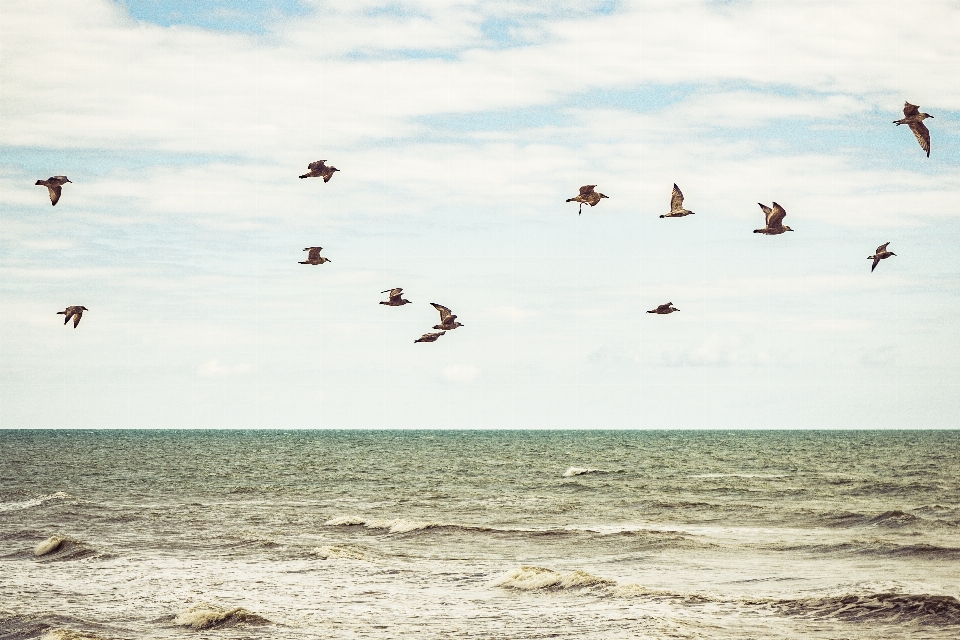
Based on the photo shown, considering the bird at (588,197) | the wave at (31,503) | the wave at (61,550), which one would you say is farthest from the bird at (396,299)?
the wave at (31,503)

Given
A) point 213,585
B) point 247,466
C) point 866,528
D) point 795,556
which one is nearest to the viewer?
point 213,585

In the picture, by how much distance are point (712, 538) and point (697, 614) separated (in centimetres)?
1260

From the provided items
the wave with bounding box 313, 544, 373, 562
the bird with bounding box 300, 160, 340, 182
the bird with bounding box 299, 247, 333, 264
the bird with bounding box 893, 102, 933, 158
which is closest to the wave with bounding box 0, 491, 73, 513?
the wave with bounding box 313, 544, 373, 562

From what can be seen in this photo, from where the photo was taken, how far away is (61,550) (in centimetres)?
2875

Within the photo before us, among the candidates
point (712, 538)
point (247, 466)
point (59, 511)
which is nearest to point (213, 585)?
point (712, 538)

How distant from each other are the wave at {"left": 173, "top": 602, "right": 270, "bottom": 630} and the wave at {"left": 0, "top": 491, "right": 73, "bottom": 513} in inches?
1040

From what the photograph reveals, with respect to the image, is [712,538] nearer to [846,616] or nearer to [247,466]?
[846,616]

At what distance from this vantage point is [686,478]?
60219mm

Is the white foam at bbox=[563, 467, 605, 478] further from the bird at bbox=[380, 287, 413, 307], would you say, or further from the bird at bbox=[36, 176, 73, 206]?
the bird at bbox=[36, 176, 73, 206]

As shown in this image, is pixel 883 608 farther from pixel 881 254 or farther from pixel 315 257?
pixel 315 257

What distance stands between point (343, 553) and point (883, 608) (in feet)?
48.1

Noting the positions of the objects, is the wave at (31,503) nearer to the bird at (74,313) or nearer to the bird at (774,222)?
the bird at (74,313)

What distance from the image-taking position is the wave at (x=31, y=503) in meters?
43.9

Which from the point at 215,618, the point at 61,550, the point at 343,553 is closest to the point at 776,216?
the point at 215,618
